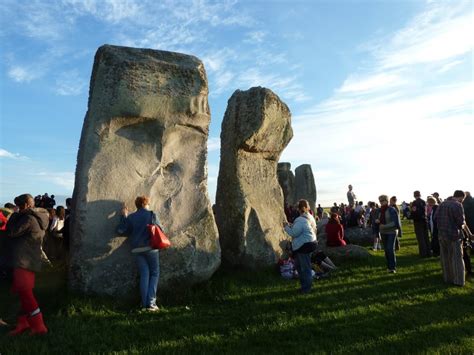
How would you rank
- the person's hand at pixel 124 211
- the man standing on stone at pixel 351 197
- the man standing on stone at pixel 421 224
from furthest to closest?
the man standing on stone at pixel 351 197 < the man standing on stone at pixel 421 224 < the person's hand at pixel 124 211

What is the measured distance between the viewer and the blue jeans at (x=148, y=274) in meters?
7.11

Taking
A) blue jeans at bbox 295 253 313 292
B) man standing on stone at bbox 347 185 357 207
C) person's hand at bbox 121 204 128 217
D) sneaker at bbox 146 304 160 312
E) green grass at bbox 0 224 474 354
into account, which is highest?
man standing on stone at bbox 347 185 357 207

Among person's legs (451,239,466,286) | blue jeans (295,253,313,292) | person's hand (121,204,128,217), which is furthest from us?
person's legs (451,239,466,286)

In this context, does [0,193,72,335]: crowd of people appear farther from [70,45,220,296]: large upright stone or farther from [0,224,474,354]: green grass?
[70,45,220,296]: large upright stone

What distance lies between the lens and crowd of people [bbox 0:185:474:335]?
20.0 ft

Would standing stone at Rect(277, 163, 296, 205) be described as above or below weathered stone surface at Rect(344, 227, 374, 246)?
above

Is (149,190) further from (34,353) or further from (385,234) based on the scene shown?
(385,234)

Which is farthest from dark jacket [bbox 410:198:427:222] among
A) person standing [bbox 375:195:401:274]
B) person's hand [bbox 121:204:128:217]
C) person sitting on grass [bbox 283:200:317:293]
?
person's hand [bbox 121:204:128:217]

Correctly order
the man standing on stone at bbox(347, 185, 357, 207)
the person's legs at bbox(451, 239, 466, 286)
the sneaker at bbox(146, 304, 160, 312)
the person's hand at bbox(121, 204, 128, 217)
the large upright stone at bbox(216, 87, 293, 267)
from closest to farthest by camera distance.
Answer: the sneaker at bbox(146, 304, 160, 312)
the person's hand at bbox(121, 204, 128, 217)
the person's legs at bbox(451, 239, 466, 286)
the large upright stone at bbox(216, 87, 293, 267)
the man standing on stone at bbox(347, 185, 357, 207)

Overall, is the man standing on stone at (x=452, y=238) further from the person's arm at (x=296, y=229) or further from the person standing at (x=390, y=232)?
the person's arm at (x=296, y=229)

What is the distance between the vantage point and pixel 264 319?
6602 millimetres

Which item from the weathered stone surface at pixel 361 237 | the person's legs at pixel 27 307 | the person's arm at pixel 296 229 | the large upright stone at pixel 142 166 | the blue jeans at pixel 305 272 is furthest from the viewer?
the weathered stone surface at pixel 361 237

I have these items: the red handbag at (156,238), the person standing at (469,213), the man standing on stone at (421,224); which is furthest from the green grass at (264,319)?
the person standing at (469,213)

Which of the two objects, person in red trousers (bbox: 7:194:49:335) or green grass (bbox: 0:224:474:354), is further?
person in red trousers (bbox: 7:194:49:335)
